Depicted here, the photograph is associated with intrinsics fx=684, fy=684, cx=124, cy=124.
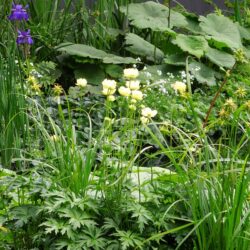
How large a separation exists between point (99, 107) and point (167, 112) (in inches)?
19.1

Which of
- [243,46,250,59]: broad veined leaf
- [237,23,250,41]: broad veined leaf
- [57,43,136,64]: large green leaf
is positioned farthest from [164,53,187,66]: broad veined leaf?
[237,23,250,41]: broad veined leaf

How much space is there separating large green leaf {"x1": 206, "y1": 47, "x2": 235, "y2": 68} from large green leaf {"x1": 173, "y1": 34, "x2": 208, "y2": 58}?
0.39ft

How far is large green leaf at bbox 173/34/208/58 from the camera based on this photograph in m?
5.70

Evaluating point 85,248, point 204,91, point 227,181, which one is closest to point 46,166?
point 85,248

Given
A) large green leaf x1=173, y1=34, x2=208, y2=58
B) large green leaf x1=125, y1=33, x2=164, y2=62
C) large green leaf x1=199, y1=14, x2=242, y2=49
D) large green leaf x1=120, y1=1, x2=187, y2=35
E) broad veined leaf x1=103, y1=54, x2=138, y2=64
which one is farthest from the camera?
large green leaf x1=199, y1=14, x2=242, y2=49

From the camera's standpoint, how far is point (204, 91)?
5793 millimetres

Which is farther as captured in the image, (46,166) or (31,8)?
(31,8)

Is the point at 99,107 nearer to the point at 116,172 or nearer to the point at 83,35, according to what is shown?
A: the point at 83,35

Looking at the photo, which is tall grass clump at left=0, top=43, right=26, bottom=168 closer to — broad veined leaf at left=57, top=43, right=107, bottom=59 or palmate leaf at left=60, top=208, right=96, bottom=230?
palmate leaf at left=60, top=208, right=96, bottom=230

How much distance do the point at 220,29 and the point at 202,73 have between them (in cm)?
88

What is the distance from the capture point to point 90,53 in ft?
18.2

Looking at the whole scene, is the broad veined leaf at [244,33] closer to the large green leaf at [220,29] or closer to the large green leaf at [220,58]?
the large green leaf at [220,29]

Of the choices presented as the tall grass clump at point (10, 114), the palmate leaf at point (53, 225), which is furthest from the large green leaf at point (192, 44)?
the palmate leaf at point (53, 225)

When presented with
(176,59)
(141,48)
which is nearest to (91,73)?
(141,48)
